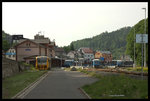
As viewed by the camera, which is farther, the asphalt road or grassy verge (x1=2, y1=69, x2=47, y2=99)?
grassy verge (x1=2, y1=69, x2=47, y2=99)

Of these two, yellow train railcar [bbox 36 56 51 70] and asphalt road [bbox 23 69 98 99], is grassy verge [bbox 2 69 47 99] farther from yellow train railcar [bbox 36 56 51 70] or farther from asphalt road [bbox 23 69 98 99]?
yellow train railcar [bbox 36 56 51 70]

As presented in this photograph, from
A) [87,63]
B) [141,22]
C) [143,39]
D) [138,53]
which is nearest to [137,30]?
[141,22]

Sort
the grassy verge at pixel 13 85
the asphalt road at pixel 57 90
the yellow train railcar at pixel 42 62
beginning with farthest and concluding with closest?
1. the yellow train railcar at pixel 42 62
2. the grassy verge at pixel 13 85
3. the asphalt road at pixel 57 90

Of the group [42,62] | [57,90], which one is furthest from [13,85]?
[42,62]

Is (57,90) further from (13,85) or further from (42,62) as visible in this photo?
(42,62)

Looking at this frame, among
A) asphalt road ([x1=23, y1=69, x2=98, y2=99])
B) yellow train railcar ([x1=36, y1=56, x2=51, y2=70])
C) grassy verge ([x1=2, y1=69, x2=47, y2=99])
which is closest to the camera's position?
asphalt road ([x1=23, y1=69, x2=98, y2=99])

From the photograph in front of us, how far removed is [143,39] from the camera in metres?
19.3

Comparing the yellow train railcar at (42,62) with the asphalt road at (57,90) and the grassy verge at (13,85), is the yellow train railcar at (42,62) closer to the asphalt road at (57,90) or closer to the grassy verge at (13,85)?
the grassy verge at (13,85)

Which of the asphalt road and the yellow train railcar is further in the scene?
the yellow train railcar

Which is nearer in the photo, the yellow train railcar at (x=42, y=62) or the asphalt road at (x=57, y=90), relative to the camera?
the asphalt road at (x=57, y=90)

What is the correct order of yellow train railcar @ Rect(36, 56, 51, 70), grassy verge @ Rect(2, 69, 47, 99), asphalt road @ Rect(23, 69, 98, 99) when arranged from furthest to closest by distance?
1. yellow train railcar @ Rect(36, 56, 51, 70)
2. grassy verge @ Rect(2, 69, 47, 99)
3. asphalt road @ Rect(23, 69, 98, 99)

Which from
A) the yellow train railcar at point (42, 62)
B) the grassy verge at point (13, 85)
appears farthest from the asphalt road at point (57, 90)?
the yellow train railcar at point (42, 62)

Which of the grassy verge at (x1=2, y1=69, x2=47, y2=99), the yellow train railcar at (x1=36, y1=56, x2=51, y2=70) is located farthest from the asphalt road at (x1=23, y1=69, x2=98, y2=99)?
the yellow train railcar at (x1=36, y1=56, x2=51, y2=70)

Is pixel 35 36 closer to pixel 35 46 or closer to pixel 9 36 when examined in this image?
pixel 35 46
